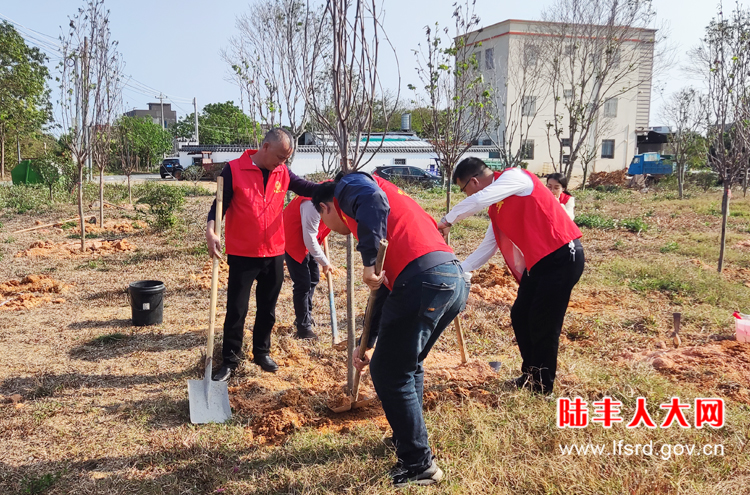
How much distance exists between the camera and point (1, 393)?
140 inches

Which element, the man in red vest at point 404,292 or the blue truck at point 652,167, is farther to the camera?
the blue truck at point 652,167

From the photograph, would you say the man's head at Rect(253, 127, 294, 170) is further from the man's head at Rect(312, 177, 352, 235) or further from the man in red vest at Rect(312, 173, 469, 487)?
the man in red vest at Rect(312, 173, 469, 487)

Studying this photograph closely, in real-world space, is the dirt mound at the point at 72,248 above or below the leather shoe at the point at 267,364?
above

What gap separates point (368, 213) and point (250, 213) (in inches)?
61.9

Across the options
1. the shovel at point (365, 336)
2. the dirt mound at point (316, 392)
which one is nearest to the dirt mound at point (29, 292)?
Result: the dirt mound at point (316, 392)

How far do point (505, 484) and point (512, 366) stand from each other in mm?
1538

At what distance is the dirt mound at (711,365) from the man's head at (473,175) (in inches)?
78.8

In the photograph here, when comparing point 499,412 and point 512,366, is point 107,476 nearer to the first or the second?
point 499,412

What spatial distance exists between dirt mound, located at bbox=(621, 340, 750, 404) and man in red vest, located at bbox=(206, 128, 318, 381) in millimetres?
2916

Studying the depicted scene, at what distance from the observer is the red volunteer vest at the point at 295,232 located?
4570mm

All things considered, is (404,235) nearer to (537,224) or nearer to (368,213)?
(368,213)

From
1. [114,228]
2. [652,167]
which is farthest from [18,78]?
[652,167]

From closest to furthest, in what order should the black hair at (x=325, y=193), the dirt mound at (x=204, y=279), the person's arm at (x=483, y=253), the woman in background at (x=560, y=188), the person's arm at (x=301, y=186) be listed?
1. the black hair at (x=325, y=193)
2. the person's arm at (x=483, y=253)
3. the person's arm at (x=301, y=186)
4. the woman in background at (x=560, y=188)
5. the dirt mound at (x=204, y=279)

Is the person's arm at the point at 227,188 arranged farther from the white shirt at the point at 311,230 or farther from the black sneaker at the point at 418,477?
the black sneaker at the point at 418,477
